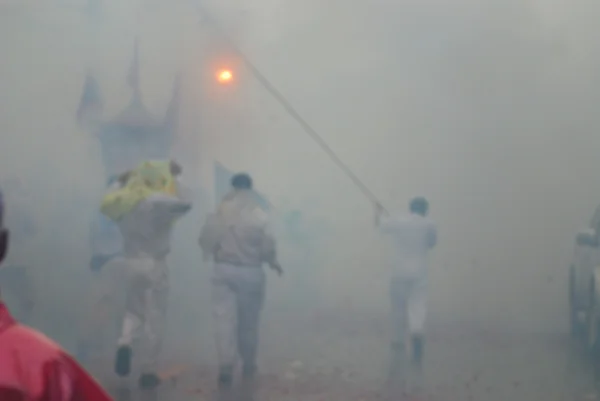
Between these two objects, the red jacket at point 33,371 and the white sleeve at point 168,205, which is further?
the white sleeve at point 168,205

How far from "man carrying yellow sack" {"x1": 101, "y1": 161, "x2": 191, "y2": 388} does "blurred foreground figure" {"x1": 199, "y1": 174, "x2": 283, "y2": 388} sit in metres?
0.14

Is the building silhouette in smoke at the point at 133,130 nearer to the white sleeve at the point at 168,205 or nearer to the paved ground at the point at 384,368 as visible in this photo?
the white sleeve at the point at 168,205

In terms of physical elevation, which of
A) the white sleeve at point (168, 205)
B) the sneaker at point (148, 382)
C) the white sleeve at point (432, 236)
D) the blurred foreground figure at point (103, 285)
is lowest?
the sneaker at point (148, 382)

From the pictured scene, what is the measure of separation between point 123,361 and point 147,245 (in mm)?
382

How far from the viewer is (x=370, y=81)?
7.26ft

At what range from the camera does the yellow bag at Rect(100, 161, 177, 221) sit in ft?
7.22

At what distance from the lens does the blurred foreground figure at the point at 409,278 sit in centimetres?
218

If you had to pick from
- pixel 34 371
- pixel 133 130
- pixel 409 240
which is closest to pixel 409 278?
pixel 409 240

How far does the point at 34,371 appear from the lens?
1389mm

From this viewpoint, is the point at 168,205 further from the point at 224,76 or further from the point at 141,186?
the point at 224,76

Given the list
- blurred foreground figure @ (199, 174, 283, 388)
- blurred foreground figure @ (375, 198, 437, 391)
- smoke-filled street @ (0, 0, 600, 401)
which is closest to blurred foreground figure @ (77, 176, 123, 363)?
smoke-filled street @ (0, 0, 600, 401)

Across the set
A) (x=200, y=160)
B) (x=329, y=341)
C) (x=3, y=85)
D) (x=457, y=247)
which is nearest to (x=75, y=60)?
(x=3, y=85)

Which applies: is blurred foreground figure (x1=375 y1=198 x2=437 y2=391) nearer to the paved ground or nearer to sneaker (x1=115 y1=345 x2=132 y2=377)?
the paved ground

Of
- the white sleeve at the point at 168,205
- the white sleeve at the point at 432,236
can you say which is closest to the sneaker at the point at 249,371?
the white sleeve at the point at 168,205
